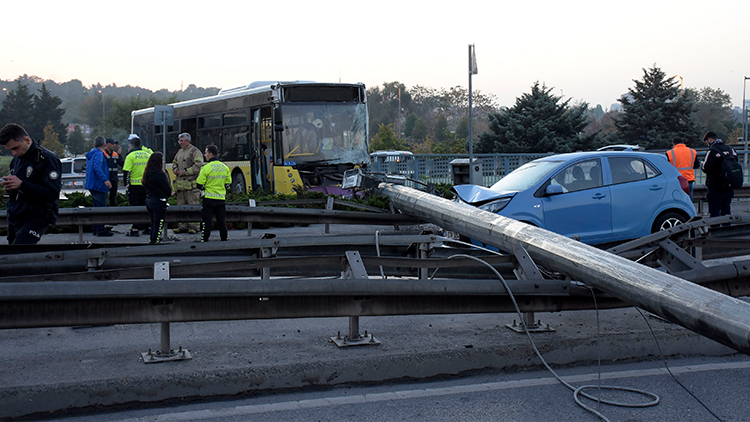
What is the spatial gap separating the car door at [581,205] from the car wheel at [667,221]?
2.81 feet

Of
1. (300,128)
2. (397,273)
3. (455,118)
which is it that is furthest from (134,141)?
(455,118)

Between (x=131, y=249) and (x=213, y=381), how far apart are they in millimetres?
1888

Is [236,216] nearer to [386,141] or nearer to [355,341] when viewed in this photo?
[355,341]

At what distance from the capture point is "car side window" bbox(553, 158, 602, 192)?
10.1 meters

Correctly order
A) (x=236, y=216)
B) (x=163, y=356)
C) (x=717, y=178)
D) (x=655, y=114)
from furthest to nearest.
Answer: (x=655, y=114), (x=717, y=178), (x=236, y=216), (x=163, y=356)

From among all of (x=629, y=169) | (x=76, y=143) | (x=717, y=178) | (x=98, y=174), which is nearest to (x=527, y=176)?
(x=629, y=169)

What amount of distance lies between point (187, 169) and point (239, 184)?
22.7ft

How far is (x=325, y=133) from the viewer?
1783 centimetres

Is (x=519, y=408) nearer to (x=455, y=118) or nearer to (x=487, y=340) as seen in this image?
(x=487, y=340)

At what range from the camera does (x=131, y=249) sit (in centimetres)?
592

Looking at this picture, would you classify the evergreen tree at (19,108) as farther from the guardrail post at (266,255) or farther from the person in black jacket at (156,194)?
the guardrail post at (266,255)

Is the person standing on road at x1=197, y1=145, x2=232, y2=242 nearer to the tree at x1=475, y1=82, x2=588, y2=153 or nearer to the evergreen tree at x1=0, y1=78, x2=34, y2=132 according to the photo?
the tree at x1=475, y1=82, x2=588, y2=153

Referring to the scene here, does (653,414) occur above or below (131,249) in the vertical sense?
below

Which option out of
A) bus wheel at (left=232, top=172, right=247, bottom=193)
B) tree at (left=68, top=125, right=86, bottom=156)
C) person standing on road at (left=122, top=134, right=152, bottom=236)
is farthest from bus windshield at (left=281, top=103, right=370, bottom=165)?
tree at (left=68, top=125, right=86, bottom=156)
